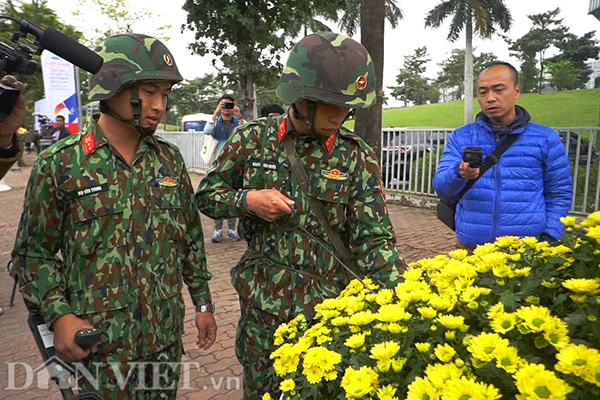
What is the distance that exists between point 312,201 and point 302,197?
43mm

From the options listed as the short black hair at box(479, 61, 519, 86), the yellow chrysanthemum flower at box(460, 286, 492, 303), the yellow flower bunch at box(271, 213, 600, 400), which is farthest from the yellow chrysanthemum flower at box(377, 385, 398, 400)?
the short black hair at box(479, 61, 519, 86)

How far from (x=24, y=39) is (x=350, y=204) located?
4.22 ft

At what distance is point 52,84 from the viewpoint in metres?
13.0

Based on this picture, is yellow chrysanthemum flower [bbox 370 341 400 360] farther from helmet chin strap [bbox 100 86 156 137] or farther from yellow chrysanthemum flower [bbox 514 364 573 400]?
helmet chin strap [bbox 100 86 156 137]

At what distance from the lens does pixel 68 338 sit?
1576 mm

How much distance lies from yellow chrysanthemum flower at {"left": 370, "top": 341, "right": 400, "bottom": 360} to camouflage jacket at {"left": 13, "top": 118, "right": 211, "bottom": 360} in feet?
3.81

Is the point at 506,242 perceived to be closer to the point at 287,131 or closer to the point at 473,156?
the point at 287,131

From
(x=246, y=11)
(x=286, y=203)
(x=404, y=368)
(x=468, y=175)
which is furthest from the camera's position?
(x=246, y=11)

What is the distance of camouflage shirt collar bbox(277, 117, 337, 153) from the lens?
73.5 inches

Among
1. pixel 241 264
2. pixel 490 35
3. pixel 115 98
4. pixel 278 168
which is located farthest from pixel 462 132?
pixel 490 35

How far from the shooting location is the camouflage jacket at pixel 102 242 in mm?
1644

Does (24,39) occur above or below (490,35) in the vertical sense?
below

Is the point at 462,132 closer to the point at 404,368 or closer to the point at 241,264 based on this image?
the point at 241,264

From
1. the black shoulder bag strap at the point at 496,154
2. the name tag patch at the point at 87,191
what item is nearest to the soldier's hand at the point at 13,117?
the name tag patch at the point at 87,191
